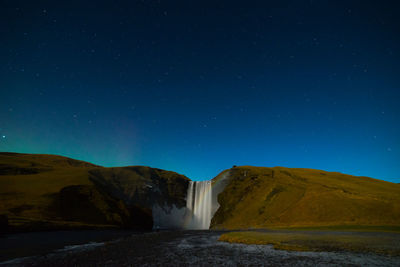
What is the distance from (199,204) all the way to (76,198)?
59.9m

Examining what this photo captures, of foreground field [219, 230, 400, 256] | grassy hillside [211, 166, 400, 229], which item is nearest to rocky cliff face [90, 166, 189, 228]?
grassy hillside [211, 166, 400, 229]

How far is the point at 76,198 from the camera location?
7819cm

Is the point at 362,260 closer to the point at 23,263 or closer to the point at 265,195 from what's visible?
the point at 23,263

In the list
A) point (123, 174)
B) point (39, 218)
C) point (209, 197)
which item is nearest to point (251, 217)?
point (209, 197)

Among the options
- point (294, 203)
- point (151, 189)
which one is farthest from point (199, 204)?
point (294, 203)

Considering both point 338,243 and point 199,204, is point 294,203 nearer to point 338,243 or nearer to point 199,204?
point 199,204

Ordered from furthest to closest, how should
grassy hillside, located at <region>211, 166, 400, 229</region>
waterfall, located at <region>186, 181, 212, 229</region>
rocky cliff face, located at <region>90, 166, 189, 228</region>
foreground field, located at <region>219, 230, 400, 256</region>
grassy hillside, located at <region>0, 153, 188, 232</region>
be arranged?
1. waterfall, located at <region>186, 181, 212, 229</region>
2. rocky cliff face, located at <region>90, 166, 189, 228</region>
3. grassy hillside, located at <region>211, 166, 400, 229</region>
4. grassy hillside, located at <region>0, 153, 188, 232</region>
5. foreground field, located at <region>219, 230, 400, 256</region>

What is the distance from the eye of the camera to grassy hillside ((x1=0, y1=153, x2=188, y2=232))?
→ 63.7 meters

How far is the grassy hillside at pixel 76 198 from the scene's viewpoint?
209 ft

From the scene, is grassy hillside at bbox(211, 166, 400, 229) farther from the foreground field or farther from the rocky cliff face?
the foreground field

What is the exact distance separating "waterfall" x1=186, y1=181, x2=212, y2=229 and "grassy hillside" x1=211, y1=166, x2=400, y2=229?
6.49 m

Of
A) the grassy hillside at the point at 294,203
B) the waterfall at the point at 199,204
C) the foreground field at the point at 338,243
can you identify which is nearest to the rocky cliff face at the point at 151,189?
the waterfall at the point at 199,204

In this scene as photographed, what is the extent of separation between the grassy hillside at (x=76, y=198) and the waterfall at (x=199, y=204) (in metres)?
6.79

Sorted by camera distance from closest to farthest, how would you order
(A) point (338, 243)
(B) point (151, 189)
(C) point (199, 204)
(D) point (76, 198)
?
(A) point (338, 243) → (D) point (76, 198) → (B) point (151, 189) → (C) point (199, 204)
